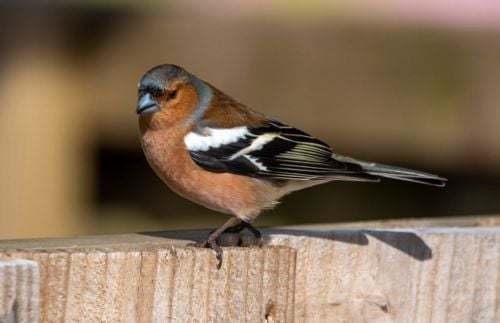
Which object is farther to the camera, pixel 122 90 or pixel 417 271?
pixel 122 90

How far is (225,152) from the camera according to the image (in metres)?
4.61

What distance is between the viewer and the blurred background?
4.70 m

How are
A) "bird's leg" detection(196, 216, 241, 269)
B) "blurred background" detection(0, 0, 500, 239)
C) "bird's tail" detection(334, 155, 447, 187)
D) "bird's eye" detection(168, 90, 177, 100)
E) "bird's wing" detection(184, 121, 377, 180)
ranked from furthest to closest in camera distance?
"bird's eye" detection(168, 90, 177, 100) < "blurred background" detection(0, 0, 500, 239) < "bird's wing" detection(184, 121, 377, 180) < "bird's tail" detection(334, 155, 447, 187) < "bird's leg" detection(196, 216, 241, 269)

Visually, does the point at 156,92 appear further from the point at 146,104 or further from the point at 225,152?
the point at 225,152

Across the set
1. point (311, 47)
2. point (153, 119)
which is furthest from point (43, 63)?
point (311, 47)

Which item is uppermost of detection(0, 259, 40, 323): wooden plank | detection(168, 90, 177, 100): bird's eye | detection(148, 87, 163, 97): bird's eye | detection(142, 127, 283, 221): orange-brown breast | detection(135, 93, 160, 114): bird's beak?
detection(168, 90, 177, 100): bird's eye

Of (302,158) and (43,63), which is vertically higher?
(43,63)

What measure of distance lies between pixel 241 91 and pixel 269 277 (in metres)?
1.85

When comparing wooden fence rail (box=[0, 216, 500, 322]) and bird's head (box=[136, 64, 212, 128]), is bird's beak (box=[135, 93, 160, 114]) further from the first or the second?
wooden fence rail (box=[0, 216, 500, 322])

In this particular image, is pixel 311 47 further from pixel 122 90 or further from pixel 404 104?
pixel 122 90

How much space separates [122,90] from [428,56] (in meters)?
1.37

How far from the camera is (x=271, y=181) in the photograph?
4.67m

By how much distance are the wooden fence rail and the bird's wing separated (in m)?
0.79

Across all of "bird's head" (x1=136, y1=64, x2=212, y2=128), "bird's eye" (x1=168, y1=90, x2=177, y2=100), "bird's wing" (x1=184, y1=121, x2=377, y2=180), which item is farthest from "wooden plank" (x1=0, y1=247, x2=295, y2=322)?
"bird's eye" (x1=168, y1=90, x2=177, y2=100)
